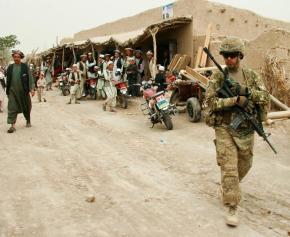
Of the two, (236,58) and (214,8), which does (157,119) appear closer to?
(236,58)

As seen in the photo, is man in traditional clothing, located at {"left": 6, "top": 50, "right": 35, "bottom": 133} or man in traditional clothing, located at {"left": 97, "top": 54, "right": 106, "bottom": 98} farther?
man in traditional clothing, located at {"left": 97, "top": 54, "right": 106, "bottom": 98}

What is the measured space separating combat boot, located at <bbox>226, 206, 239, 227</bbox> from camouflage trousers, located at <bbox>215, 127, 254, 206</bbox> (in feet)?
0.21

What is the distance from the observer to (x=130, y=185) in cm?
545

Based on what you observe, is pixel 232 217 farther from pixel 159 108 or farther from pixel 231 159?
pixel 159 108

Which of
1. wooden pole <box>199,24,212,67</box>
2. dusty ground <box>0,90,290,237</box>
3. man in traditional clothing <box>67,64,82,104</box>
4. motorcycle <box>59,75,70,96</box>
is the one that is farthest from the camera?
motorcycle <box>59,75,70,96</box>

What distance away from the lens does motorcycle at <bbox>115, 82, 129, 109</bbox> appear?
12.9 m

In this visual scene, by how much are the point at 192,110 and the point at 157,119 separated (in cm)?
88

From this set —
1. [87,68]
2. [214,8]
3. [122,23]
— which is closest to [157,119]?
[87,68]

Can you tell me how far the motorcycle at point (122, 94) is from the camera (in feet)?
42.2

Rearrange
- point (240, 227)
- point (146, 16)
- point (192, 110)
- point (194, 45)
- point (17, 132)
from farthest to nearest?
point (146, 16)
point (194, 45)
point (192, 110)
point (17, 132)
point (240, 227)

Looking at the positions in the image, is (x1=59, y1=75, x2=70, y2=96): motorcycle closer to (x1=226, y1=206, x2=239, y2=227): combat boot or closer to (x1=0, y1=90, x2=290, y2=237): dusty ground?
(x1=0, y1=90, x2=290, y2=237): dusty ground

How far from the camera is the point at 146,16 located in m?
22.7

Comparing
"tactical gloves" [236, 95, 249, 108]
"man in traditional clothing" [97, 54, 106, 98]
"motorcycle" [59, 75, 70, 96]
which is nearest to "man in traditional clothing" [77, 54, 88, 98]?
"man in traditional clothing" [97, 54, 106, 98]

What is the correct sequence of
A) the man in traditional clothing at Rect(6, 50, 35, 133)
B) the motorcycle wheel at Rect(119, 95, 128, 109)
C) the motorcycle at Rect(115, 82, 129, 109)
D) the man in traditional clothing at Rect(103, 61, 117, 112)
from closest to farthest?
the man in traditional clothing at Rect(6, 50, 35, 133) → the man in traditional clothing at Rect(103, 61, 117, 112) → the motorcycle at Rect(115, 82, 129, 109) → the motorcycle wheel at Rect(119, 95, 128, 109)
